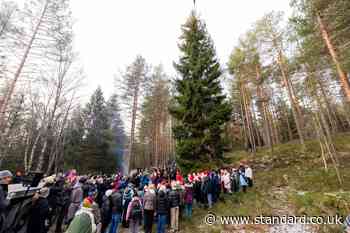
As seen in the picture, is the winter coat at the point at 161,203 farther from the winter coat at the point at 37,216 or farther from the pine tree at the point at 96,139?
the pine tree at the point at 96,139

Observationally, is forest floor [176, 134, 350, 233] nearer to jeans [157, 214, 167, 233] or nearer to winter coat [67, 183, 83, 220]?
jeans [157, 214, 167, 233]

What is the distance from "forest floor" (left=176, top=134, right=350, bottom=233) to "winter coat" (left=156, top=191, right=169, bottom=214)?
4.29 feet

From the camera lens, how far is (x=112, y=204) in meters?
5.79

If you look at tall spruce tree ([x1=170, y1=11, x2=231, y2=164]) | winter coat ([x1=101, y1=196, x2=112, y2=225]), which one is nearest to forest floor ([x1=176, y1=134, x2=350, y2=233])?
tall spruce tree ([x1=170, y1=11, x2=231, y2=164])

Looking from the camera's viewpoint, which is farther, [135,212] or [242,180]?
[242,180]

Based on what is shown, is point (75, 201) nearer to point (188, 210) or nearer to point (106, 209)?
point (106, 209)

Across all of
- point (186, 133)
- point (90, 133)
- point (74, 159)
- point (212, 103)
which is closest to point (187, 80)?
point (212, 103)

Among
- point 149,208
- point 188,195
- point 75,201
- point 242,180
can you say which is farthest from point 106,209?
point 242,180

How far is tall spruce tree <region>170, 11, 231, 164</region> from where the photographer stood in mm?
11406

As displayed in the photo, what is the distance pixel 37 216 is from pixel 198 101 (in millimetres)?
10049

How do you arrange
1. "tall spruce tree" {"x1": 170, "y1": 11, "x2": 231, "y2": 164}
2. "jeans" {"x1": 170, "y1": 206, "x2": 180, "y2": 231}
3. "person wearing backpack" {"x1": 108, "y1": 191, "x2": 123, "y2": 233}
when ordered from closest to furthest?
"person wearing backpack" {"x1": 108, "y1": 191, "x2": 123, "y2": 233}
"jeans" {"x1": 170, "y1": 206, "x2": 180, "y2": 231}
"tall spruce tree" {"x1": 170, "y1": 11, "x2": 231, "y2": 164}

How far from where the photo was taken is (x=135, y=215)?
5.56m

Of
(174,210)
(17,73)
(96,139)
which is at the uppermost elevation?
(17,73)

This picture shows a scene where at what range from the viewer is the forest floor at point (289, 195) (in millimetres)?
6574
